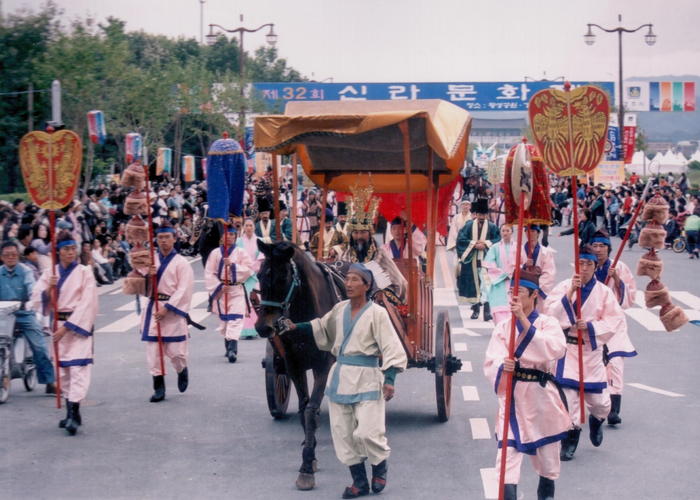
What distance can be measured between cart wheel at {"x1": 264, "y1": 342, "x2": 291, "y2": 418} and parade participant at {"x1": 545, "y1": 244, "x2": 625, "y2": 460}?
2.51 meters

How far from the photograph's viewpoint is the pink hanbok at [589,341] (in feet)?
26.1

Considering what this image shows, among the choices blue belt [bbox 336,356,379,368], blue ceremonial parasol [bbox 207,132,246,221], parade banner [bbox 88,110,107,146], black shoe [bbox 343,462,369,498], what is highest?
parade banner [bbox 88,110,107,146]

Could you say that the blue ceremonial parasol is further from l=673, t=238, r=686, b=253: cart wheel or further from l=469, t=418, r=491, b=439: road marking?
l=673, t=238, r=686, b=253: cart wheel

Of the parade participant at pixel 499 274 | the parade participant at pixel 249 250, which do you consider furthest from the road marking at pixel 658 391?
the parade participant at pixel 249 250

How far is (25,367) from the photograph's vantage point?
1077 centimetres

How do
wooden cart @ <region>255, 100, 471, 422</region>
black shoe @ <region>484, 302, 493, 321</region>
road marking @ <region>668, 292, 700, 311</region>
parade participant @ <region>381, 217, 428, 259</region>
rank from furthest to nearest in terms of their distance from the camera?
road marking @ <region>668, 292, 700, 311</region> → black shoe @ <region>484, 302, 493, 321</region> → parade participant @ <region>381, 217, 428, 259</region> → wooden cart @ <region>255, 100, 471, 422</region>

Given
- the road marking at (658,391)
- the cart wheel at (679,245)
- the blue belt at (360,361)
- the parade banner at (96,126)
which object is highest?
the parade banner at (96,126)

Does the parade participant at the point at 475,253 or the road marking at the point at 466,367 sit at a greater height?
the parade participant at the point at 475,253

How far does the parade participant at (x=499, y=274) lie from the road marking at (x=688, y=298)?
18.8ft

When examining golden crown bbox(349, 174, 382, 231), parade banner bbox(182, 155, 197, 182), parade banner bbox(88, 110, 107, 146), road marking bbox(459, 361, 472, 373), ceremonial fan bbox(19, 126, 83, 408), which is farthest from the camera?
parade banner bbox(182, 155, 197, 182)

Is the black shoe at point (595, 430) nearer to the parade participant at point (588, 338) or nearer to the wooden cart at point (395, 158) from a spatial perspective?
the parade participant at point (588, 338)

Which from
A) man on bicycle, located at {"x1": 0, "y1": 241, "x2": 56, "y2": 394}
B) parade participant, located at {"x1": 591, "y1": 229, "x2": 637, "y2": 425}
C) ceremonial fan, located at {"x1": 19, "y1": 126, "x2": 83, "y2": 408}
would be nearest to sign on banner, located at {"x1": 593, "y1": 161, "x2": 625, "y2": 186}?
parade participant, located at {"x1": 591, "y1": 229, "x2": 637, "y2": 425}

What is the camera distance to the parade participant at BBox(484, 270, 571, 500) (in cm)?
626

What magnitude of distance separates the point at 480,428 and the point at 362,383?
240 centimetres
